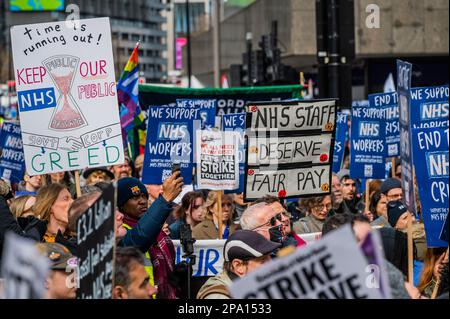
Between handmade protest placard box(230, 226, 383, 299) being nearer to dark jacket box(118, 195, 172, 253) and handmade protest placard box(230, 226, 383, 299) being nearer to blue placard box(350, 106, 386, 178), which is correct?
dark jacket box(118, 195, 172, 253)

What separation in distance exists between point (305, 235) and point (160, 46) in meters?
172

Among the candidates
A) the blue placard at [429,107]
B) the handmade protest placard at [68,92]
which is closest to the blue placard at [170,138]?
the handmade protest placard at [68,92]

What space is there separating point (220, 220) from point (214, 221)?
1.55 feet

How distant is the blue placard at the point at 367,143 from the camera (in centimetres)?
1371

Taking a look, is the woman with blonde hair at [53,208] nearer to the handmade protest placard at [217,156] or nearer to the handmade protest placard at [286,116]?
the handmade protest placard at [286,116]

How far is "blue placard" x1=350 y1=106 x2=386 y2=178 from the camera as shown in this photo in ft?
45.0

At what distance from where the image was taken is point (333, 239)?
12.5 feet

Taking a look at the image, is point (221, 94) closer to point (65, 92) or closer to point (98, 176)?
point (98, 176)

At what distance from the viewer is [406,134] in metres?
7.71

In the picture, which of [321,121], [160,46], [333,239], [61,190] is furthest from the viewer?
[160,46]

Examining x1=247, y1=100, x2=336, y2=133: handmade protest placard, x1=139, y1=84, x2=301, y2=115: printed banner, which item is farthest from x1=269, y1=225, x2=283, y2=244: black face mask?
x1=139, y1=84, x2=301, y2=115: printed banner
